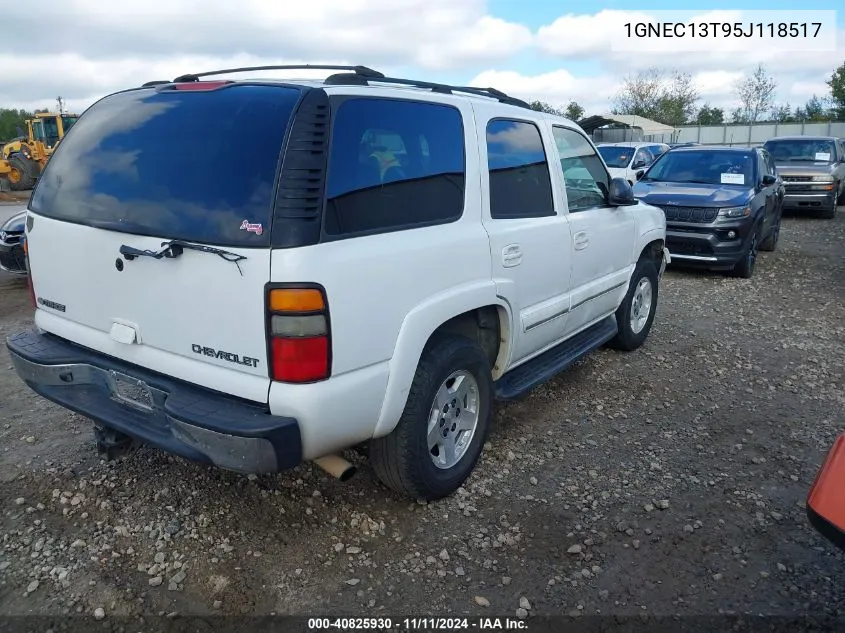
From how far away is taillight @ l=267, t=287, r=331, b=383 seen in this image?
2.33m

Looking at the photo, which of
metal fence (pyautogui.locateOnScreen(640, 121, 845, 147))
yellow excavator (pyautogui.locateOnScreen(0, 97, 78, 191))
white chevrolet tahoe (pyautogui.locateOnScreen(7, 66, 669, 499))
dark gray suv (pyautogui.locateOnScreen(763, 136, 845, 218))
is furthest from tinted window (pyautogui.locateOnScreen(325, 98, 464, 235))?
metal fence (pyautogui.locateOnScreen(640, 121, 845, 147))

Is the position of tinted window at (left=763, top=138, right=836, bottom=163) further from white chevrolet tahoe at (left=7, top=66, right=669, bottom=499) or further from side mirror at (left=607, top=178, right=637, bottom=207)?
white chevrolet tahoe at (left=7, top=66, right=669, bottom=499)

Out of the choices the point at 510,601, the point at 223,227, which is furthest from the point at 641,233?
the point at 223,227

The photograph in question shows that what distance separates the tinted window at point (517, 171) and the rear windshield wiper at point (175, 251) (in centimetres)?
149

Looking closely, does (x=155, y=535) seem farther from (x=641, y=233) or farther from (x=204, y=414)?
(x=641, y=233)

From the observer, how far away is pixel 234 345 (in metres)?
2.46

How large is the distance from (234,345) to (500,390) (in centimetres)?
169

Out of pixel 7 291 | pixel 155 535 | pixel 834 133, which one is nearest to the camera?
pixel 155 535

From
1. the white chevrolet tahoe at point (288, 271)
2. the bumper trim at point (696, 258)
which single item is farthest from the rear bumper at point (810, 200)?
the white chevrolet tahoe at point (288, 271)

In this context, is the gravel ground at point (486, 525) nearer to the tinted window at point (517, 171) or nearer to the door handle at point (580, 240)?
the door handle at point (580, 240)

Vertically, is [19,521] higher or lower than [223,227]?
lower

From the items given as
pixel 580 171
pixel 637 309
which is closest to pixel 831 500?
pixel 580 171

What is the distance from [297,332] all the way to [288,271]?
9.0 inches

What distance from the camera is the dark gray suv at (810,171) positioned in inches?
555
